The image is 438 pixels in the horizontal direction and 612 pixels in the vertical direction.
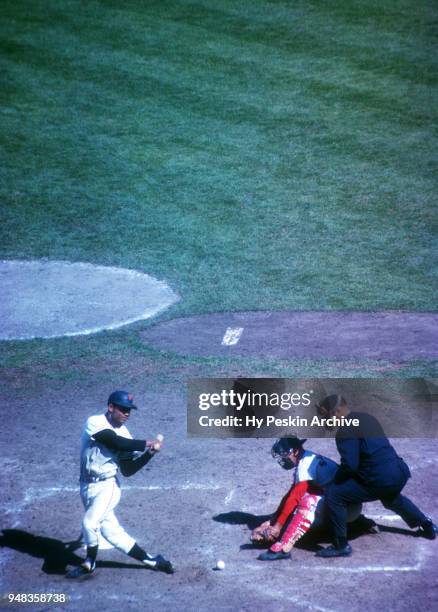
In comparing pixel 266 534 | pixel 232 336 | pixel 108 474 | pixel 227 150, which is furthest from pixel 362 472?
pixel 227 150

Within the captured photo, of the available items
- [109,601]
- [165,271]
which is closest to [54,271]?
[165,271]

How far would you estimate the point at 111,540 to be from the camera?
780cm

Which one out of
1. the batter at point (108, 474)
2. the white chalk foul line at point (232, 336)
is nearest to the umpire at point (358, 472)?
the batter at point (108, 474)

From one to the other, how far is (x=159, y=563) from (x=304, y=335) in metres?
5.86

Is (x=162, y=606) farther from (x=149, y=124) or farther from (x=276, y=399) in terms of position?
(x=149, y=124)

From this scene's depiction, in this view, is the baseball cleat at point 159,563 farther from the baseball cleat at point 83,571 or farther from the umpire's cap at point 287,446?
the umpire's cap at point 287,446

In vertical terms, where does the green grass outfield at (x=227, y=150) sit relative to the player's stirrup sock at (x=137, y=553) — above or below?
above

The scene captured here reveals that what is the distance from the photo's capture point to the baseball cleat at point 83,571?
7891 millimetres

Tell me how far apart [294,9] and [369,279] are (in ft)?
45.1

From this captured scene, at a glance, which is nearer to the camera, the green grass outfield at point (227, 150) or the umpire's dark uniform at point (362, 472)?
the umpire's dark uniform at point (362, 472)

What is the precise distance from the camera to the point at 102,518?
7805 millimetres

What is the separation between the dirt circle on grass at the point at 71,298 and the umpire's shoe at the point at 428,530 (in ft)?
21.9

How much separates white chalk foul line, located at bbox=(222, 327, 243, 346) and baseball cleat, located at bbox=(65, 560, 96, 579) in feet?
18.0

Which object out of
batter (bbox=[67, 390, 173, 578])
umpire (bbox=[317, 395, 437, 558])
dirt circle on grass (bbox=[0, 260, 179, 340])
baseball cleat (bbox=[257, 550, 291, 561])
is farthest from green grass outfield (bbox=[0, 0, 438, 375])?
batter (bbox=[67, 390, 173, 578])
